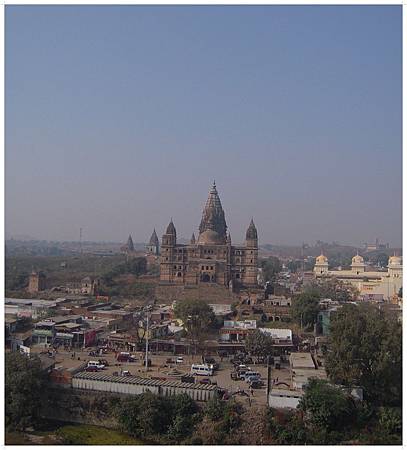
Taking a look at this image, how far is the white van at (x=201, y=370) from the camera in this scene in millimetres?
10758

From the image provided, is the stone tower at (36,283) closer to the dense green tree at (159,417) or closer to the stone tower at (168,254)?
the stone tower at (168,254)

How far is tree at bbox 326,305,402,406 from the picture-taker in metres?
9.05

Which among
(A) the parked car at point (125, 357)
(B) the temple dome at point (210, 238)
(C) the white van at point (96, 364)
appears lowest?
(A) the parked car at point (125, 357)

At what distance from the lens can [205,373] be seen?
10750 mm

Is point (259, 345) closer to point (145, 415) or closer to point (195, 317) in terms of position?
point (195, 317)

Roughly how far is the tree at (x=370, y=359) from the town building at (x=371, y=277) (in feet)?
41.8

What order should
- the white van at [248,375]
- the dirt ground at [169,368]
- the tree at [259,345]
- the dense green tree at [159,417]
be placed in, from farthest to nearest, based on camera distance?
the tree at [259,345], the white van at [248,375], the dirt ground at [169,368], the dense green tree at [159,417]

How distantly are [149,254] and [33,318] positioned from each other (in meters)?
17.4

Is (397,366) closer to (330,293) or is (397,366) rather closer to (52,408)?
(52,408)

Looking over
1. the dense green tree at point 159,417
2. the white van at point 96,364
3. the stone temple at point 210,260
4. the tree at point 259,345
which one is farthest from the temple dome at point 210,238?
the dense green tree at point 159,417

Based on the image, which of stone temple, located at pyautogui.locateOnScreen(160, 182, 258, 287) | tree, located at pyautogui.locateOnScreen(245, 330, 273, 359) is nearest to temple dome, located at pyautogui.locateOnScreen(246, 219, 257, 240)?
stone temple, located at pyautogui.locateOnScreen(160, 182, 258, 287)

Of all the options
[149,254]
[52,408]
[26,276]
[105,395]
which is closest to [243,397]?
[105,395]

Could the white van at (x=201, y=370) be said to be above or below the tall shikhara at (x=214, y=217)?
below

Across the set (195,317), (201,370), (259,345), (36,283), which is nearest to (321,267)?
(36,283)
